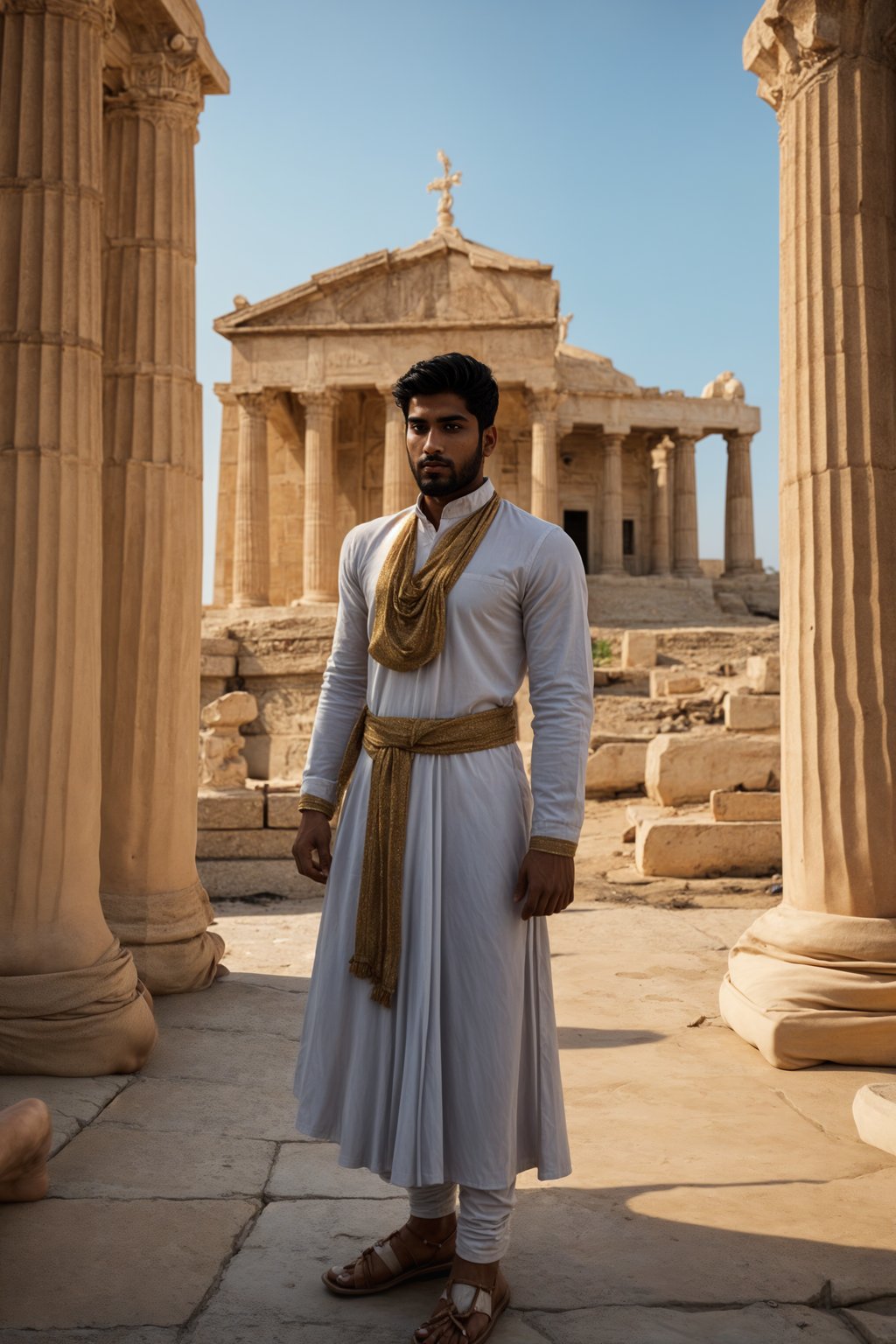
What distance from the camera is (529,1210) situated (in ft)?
11.3

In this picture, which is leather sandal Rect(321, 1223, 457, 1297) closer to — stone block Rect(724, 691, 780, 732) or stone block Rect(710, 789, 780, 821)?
stone block Rect(710, 789, 780, 821)

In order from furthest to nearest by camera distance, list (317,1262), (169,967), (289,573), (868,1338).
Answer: (289,573), (169,967), (317,1262), (868,1338)

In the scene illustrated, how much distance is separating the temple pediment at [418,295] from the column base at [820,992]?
2515 centimetres

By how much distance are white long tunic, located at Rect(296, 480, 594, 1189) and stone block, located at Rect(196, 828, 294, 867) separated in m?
7.41

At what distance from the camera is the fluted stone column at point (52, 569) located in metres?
4.60

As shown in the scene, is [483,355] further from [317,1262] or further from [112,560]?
[317,1262]

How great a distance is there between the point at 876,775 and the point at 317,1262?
3.28 meters

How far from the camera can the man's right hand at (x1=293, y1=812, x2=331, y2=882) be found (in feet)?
9.95

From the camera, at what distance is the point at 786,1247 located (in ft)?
10.3

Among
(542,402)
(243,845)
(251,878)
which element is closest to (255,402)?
(542,402)

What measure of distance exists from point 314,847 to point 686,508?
3377 cm

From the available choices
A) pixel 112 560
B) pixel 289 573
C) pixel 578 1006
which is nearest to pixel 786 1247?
pixel 578 1006

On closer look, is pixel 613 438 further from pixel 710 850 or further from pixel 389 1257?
pixel 389 1257

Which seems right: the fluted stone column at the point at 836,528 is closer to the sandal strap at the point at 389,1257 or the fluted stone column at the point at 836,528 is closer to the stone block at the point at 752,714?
the sandal strap at the point at 389,1257
